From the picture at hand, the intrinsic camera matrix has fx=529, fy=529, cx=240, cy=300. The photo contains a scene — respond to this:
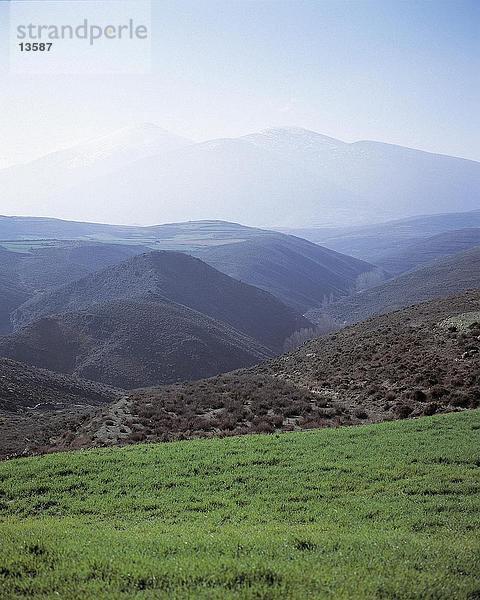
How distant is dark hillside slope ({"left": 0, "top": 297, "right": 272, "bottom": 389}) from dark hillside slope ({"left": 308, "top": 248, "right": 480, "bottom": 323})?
40.9m

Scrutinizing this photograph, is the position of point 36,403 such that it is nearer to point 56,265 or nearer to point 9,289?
point 9,289

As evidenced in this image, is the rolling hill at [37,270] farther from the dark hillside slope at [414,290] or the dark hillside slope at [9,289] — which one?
the dark hillside slope at [414,290]

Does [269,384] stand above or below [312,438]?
below

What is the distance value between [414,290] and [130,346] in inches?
3137

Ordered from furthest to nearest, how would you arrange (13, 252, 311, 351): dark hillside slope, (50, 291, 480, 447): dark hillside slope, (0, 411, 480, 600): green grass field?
1. (13, 252, 311, 351): dark hillside slope
2. (50, 291, 480, 447): dark hillside slope
3. (0, 411, 480, 600): green grass field

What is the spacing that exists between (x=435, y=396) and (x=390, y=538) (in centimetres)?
1864

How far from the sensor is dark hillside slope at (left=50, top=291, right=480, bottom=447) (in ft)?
79.9

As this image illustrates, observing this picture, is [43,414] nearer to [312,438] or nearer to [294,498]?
[312,438]

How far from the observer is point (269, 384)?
35781mm

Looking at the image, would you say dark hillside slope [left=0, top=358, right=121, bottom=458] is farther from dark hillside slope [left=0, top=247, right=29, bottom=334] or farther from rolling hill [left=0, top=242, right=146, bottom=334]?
rolling hill [left=0, top=242, right=146, bottom=334]

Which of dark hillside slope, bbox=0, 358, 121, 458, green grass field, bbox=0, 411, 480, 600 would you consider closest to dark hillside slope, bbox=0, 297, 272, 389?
dark hillside slope, bbox=0, 358, 121, 458

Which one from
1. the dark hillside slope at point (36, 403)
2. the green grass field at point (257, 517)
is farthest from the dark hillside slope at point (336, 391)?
the green grass field at point (257, 517)

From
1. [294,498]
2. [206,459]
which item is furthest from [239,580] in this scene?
[206,459]

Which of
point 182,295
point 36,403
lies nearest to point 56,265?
point 182,295
